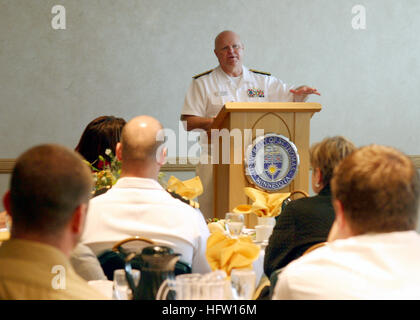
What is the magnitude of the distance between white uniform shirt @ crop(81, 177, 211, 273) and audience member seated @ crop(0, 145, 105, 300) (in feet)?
2.42

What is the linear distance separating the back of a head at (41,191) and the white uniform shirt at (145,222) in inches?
30.6

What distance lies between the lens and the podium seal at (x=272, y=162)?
3.21 m

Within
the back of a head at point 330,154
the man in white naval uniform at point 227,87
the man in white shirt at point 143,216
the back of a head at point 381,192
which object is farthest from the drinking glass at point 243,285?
the man in white naval uniform at point 227,87

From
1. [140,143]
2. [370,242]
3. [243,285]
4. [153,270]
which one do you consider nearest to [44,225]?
[153,270]

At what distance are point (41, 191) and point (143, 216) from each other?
0.83m

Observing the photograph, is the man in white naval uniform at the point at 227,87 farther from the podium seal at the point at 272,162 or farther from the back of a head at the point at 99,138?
the back of a head at the point at 99,138

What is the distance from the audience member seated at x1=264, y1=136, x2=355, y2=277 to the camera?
2.10 metres

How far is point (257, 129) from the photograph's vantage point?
326 cm

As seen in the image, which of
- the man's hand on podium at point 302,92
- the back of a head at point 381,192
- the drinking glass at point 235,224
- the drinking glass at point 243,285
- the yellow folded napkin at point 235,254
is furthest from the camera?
the man's hand on podium at point 302,92

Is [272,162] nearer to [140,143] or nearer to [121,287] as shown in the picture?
[140,143]

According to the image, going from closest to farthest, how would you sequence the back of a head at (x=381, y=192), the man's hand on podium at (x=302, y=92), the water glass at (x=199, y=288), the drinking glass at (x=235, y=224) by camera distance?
1. the back of a head at (x=381, y=192)
2. the water glass at (x=199, y=288)
3. the drinking glass at (x=235, y=224)
4. the man's hand on podium at (x=302, y=92)

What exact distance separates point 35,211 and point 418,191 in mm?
805

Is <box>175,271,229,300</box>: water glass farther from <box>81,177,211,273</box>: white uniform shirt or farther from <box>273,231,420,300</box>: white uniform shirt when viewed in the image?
<box>81,177,211,273</box>: white uniform shirt
